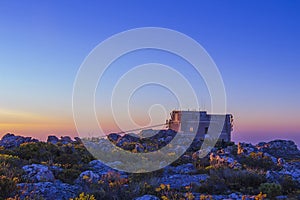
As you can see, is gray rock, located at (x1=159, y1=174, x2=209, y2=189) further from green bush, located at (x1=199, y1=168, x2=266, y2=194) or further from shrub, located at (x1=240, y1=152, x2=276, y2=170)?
shrub, located at (x1=240, y1=152, x2=276, y2=170)

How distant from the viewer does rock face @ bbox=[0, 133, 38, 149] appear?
66.5ft

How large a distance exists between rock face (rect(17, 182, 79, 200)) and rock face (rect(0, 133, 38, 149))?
11063mm

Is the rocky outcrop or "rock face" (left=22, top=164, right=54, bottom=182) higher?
the rocky outcrop

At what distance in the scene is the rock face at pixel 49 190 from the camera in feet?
29.1

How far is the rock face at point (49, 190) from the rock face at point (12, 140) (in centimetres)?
1106

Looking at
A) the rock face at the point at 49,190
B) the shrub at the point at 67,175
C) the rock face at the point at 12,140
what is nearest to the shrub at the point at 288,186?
the rock face at the point at 49,190

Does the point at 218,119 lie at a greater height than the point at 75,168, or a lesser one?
greater

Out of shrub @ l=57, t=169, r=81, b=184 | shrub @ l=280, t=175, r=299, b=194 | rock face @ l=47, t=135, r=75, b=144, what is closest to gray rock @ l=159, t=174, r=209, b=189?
shrub @ l=280, t=175, r=299, b=194

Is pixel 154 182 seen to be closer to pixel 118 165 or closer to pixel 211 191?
pixel 211 191

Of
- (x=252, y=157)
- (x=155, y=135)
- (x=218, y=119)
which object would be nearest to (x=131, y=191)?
(x=252, y=157)

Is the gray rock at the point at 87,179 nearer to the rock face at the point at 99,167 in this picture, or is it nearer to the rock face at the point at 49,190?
the rock face at the point at 49,190

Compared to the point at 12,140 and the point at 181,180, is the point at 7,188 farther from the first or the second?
the point at 12,140

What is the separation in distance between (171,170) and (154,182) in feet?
12.3

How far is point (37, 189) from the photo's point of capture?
9516 mm
